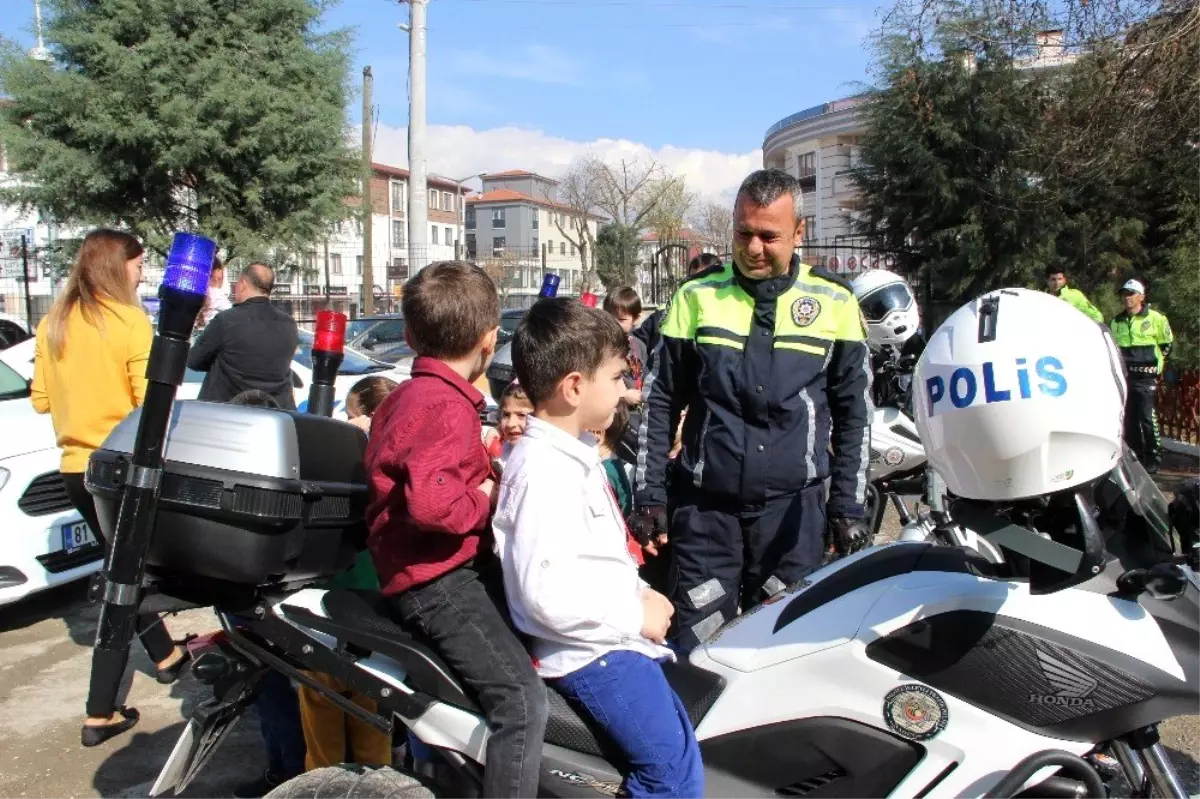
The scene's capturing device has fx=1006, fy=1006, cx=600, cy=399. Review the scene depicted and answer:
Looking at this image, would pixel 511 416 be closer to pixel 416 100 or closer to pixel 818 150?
pixel 416 100

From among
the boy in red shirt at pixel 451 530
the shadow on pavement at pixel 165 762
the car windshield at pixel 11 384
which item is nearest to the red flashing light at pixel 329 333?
the boy in red shirt at pixel 451 530

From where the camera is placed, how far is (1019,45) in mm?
8867

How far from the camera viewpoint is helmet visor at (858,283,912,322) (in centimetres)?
637

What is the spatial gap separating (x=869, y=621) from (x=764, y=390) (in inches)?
43.4

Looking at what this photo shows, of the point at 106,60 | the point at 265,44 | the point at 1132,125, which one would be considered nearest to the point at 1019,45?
the point at 1132,125

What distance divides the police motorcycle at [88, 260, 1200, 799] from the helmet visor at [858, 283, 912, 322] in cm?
437

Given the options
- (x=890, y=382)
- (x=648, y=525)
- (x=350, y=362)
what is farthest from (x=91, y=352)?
(x=350, y=362)

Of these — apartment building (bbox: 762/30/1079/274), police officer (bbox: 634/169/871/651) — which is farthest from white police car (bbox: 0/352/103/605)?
apartment building (bbox: 762/30/1079/274)

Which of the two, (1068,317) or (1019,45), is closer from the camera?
(1068,317)

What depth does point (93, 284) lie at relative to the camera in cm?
400

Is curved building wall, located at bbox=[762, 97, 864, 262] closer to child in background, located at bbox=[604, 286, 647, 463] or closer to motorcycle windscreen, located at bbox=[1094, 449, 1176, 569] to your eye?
child in background, located at bbox=[604, 286, 647, 463]

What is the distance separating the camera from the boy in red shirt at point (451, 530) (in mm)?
2033

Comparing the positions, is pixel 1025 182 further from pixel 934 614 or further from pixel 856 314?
pixel 934 614

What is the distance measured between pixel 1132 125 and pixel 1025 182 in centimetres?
827
